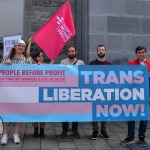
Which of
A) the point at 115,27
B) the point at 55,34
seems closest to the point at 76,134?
the point at 55,34

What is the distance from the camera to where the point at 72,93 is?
243 inches

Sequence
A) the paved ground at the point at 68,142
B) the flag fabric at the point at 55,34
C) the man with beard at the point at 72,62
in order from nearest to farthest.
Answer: the paved ground at the point at 68,142 → the man with beard at the point at 72,62 → the flag fabric at the point at 55,34

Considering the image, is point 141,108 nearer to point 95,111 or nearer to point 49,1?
point 95,111

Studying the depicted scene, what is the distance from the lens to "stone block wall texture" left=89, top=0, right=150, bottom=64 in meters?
8.55

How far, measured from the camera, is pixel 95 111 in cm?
620

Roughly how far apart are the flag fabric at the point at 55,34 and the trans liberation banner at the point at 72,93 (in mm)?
677

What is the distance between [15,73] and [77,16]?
13.2 ft

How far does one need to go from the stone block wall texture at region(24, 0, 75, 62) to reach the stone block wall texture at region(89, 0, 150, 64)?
1.44 meters

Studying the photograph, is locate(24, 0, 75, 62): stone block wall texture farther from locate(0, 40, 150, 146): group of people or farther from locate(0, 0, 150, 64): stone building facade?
locate(0, 40, 150, 146): group of people

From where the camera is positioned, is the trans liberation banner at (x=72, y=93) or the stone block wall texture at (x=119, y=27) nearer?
the trans liberation banner at (x=72, y=93)

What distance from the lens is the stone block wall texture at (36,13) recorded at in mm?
9516

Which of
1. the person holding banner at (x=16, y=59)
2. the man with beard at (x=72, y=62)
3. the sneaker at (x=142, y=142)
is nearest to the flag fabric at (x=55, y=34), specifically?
the man with beard at (x=72, y=62)

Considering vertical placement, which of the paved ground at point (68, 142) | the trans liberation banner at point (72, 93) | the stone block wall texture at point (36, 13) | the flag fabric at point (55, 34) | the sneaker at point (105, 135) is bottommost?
the paved ground at point (68, 142)

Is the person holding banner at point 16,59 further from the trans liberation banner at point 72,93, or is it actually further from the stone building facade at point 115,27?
the stone building facade at point 115,27
